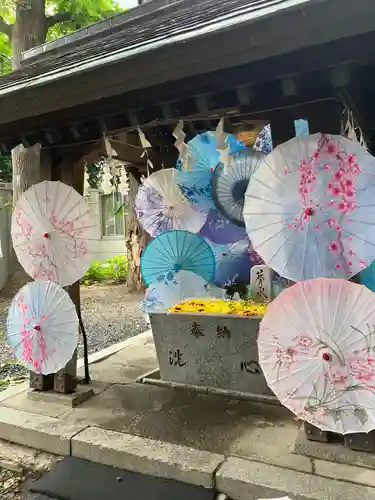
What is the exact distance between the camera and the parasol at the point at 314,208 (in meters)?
2.71

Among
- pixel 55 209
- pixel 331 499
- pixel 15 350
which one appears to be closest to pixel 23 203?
pixel 55 209

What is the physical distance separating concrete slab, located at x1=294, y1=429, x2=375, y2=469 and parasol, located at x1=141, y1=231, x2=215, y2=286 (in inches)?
109

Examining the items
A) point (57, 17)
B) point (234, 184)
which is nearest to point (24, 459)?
point (234, 184)

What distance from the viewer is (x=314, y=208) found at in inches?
111

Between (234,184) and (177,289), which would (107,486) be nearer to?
(177,289)

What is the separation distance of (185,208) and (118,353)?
7.94 feet

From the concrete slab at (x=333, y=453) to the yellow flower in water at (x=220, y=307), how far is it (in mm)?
1449

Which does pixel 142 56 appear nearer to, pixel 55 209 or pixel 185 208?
pixel 55 209

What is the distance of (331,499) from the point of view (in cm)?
266

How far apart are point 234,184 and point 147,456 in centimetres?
361

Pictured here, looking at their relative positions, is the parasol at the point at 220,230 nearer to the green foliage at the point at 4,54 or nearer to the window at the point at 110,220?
the green foliage at the point at 4,54

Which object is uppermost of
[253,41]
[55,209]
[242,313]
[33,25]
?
[33,25]

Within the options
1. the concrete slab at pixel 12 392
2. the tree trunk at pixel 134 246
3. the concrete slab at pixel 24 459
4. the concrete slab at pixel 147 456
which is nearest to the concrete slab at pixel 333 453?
the concrete slab at pixel 147 456

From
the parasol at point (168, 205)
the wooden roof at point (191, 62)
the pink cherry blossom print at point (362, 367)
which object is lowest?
the pink cherry blossom print at point (362, 367)
